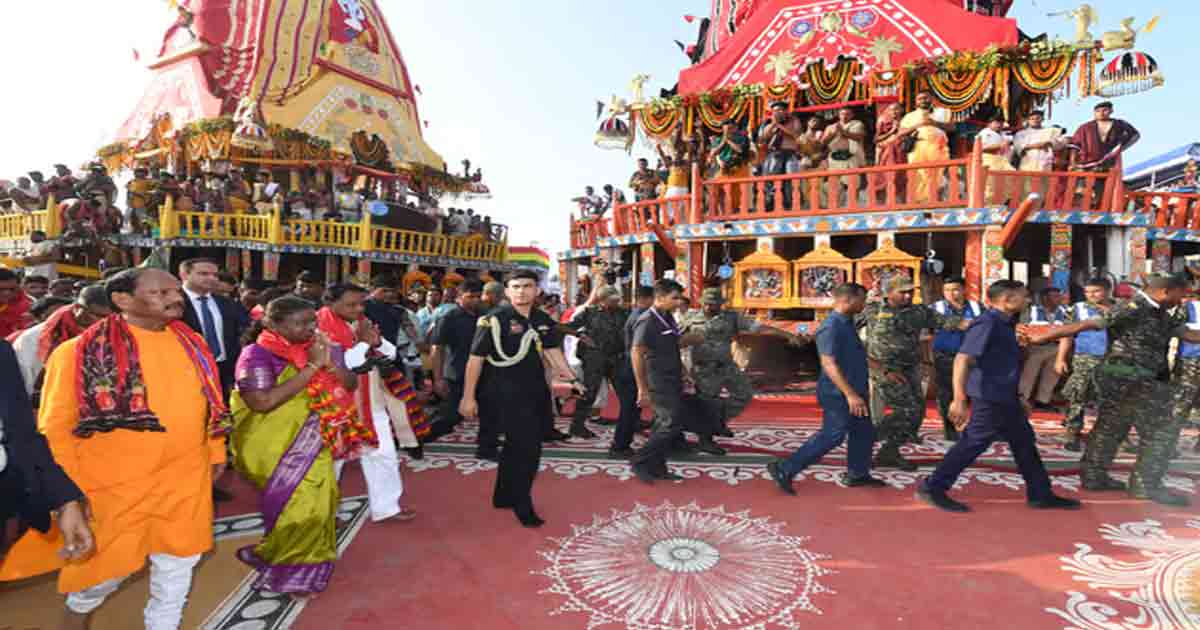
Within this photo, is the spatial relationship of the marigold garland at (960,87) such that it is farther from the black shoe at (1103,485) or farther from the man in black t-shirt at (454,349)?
the man in black t-shirt at (454,349)

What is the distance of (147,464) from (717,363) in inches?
196

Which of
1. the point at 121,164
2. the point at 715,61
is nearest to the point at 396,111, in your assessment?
the point at 121,164

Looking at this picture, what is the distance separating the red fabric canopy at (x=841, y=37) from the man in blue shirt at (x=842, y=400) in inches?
365

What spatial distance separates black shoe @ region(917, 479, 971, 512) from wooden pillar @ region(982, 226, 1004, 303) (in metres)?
5.91

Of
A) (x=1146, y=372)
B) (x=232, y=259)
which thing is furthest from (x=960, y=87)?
(x=232, y=259)

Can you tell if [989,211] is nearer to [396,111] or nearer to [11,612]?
[11,612]

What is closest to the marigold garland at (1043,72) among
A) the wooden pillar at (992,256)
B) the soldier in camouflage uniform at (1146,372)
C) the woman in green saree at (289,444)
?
the wooden pillar at (992,256)

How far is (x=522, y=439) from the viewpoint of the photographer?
4145 mm

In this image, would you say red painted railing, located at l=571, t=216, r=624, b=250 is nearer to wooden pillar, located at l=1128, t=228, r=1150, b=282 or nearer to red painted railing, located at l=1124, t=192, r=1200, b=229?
wooden pillar, located at l=1128, t=228, r=1150, b=282

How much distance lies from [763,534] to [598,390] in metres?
3.68

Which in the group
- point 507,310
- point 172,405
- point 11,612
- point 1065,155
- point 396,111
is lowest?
point 11,612

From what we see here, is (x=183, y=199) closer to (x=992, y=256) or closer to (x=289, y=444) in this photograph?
(x=289, y=444)

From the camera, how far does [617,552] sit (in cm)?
376

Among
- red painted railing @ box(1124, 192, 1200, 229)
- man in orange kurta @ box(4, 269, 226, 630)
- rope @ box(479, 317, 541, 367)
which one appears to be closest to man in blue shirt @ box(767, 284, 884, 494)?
rope @ box(479, 317, 541, 367)
